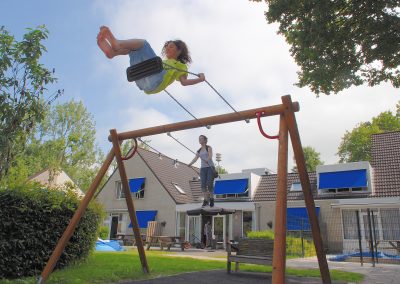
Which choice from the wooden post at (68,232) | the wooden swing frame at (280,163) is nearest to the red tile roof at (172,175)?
the wooden post at (68,232)

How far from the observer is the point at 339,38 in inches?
399

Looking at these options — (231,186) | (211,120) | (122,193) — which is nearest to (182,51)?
(211,120)

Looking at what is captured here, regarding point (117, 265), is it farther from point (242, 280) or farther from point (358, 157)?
point (358, 157)

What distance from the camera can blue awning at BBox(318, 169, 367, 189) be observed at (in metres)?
22.4

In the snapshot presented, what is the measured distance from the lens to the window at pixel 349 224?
2147cm

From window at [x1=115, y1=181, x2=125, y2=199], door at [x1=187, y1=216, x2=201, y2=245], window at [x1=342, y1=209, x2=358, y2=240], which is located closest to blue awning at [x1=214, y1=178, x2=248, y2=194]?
door at [x1=187, y1=216, x2=201, y2=245]

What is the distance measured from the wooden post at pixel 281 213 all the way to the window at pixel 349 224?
61.3 feet

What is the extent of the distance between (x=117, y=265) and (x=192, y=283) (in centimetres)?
238

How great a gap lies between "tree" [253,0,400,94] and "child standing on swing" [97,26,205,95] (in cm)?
578

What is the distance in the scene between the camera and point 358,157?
4625 cm

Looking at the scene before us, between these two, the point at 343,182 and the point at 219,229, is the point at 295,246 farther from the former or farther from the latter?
the point at 219,229

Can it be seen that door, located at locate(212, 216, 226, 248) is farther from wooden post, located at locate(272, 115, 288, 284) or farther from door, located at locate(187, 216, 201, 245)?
wooden post, located at locate(272, 115, 288, 284)

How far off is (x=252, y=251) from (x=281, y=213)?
493 cm

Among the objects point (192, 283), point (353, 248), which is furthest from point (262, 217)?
point (192, 283)
